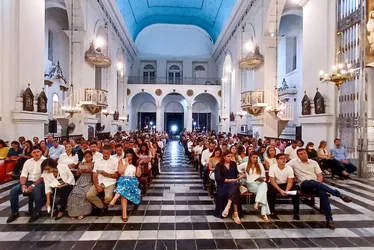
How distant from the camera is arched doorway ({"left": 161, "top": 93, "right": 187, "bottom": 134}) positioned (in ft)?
96.2

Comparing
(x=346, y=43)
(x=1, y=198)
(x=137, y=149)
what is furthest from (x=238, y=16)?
(x=1, y=198)

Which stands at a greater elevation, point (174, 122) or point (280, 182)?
point (174, 122)

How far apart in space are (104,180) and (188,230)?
5.75 feet

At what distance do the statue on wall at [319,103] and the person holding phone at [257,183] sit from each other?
17.7 ft

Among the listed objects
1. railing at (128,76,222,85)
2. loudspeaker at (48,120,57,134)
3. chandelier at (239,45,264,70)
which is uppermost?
railing at (128,76,222,85)

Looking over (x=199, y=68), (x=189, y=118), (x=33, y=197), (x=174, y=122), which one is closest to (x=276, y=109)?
(x=33, y=197)

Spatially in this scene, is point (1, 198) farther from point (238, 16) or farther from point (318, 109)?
point (238, 16)

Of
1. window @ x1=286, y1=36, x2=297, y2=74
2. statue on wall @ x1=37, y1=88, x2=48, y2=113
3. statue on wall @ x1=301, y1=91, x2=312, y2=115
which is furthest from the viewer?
window @ x1=286, y1=36, x2=297, y2=74

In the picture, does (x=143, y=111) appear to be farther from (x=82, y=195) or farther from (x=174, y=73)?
(x=82, y=195)

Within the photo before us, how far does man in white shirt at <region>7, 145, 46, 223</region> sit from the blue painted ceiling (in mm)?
18351

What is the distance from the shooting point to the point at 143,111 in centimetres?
2970

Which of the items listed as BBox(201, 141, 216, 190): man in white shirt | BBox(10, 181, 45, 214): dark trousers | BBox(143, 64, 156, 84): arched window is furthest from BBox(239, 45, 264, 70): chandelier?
BBox(143, 64, 156, 84): arched window

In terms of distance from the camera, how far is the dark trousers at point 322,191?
440 cm

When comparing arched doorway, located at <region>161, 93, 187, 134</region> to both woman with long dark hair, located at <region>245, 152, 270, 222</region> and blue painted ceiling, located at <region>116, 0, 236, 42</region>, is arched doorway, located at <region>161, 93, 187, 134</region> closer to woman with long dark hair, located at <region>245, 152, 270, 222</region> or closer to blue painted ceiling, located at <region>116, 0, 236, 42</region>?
blue painted ceiling, located at <region>116, 0, 236, 42</region>
